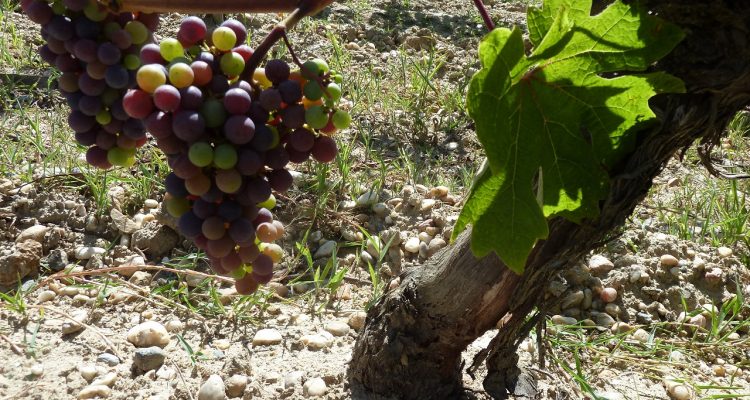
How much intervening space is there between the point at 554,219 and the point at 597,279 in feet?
3.38

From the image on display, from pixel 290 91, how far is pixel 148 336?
4.02ft

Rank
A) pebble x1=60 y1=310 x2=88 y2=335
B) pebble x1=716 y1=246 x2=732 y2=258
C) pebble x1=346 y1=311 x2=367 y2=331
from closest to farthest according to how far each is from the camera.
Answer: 1. pebble x1=60 y1=310 x2=88 y2=335
2. pebble x1=346 y1=311 x2=367 y2=331
3. pebble x1=716 y1=246 x2=732 y2=258

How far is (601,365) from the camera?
2.02 m

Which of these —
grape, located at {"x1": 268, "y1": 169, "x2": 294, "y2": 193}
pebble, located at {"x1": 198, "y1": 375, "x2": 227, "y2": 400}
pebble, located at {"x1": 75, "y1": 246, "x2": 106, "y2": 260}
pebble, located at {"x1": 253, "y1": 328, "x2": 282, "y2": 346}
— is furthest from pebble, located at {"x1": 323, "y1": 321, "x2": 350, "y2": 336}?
grape, located at {"x1": 268, "y1": 169, "x2": 294, "y2": 193}

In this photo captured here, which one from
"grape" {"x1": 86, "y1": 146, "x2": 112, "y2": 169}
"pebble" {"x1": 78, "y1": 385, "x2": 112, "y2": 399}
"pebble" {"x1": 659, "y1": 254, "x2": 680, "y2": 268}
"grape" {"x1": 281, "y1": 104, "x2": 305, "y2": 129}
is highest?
"pebble" {"x1": 659, "y1": 254, "x2": 680, "y2": 268}

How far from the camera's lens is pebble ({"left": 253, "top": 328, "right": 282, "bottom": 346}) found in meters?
1.98

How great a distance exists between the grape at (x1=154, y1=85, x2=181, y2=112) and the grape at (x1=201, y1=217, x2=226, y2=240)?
0.58 ft

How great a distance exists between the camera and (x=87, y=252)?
7.46ft

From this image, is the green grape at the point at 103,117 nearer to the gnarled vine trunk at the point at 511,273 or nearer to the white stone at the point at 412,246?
the gnarled vine trunk at the point at 511,273

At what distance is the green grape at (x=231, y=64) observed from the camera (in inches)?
38.6

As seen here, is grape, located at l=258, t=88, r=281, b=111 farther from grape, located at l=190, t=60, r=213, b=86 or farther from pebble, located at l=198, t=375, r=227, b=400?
pebble, located at l=198, t=375, r=227, b=400

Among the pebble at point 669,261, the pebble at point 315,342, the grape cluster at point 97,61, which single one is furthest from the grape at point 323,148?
the pebble at point 669,261

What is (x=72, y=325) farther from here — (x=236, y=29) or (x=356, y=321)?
(x=236, y=29)

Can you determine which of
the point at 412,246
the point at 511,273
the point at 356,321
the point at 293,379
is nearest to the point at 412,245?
the point at 412,246
